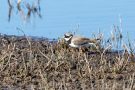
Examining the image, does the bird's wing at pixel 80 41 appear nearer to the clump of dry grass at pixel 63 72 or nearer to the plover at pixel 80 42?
the plover at pixel 80 42

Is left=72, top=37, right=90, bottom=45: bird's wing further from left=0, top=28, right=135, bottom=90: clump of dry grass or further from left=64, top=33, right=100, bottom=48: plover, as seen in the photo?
left=0, top=28, right=135, bottom=90: clump of dry grass

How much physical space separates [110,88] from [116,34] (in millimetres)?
4957

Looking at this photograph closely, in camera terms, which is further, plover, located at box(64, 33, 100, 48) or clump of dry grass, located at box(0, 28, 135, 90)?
plover, located at box(64, 33, 100, 48)

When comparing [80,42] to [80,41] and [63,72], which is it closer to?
[80,41]

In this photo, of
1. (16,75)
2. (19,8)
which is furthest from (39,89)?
(19,8)

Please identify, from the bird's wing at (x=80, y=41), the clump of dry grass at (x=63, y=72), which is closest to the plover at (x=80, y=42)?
the bird's wing at (x=80, y=41)

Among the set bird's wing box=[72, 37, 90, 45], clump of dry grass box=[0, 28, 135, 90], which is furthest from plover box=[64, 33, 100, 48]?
clump of dry grass box=[0, 28, 135, 90]

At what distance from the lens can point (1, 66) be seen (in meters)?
9.91

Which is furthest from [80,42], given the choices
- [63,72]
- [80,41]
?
[63,72]

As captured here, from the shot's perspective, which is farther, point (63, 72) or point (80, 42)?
point (80, 42)

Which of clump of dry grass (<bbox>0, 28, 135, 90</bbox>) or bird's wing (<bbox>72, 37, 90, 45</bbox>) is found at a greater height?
bird's wing (<bbox>72, 37, 90, 45</bbox>)

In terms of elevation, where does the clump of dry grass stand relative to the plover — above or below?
below

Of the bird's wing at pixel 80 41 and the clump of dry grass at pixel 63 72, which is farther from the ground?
the bird's wing at pixel 80 41

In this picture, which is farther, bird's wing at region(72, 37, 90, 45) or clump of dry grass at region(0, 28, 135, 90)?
bird's wing at region(72, 37, 90, 45)
